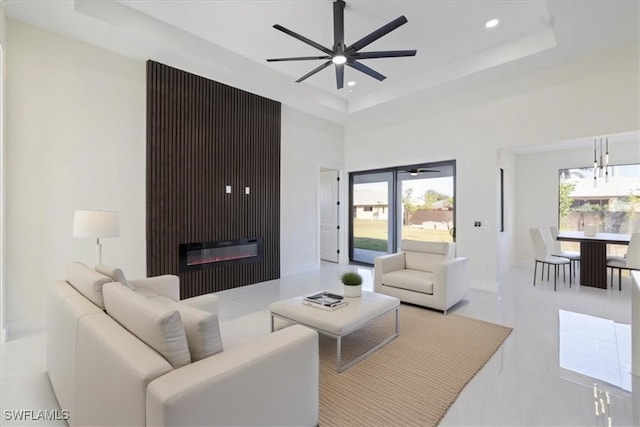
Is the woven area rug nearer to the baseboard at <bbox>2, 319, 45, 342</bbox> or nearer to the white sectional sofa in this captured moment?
the white sectional sofa

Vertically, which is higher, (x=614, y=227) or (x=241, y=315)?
(x=614, y=227)

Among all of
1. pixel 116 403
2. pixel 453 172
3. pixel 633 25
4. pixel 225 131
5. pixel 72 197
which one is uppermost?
pixel 633 25

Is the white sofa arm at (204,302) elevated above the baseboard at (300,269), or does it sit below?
above

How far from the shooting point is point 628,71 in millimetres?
3922

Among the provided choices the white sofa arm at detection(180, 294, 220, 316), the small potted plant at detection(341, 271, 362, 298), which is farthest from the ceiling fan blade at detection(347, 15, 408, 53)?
the white sofa arm at detection(180, 294, 220, 316)

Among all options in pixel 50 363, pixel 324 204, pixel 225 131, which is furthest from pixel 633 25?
pixel 50 363

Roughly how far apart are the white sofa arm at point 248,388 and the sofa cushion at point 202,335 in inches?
2.7

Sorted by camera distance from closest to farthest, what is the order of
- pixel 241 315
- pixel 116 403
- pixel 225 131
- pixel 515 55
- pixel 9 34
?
pixel 116 403 → pixel 9 34 → pixel 241 315 → pixel 515 55 → pixel 225 131

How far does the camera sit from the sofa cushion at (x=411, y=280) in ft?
13.0

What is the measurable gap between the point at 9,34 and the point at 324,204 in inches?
244

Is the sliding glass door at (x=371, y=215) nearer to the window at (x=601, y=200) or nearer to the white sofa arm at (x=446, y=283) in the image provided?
the white sofa arm at (x=446, y=283)

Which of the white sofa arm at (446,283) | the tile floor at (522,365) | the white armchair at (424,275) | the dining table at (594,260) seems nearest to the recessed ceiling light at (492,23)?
the white armchair at (424,275)

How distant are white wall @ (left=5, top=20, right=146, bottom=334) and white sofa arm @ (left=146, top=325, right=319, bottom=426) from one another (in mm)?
3456

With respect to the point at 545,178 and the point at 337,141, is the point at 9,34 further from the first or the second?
the point at 545,178
